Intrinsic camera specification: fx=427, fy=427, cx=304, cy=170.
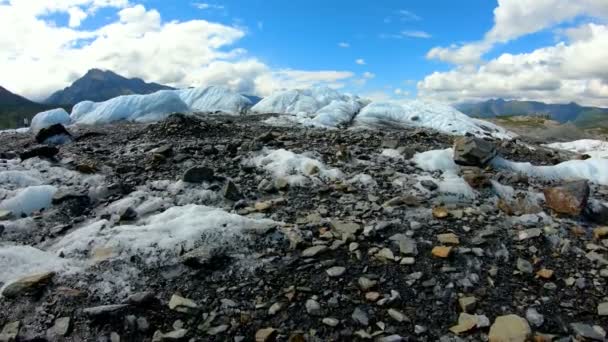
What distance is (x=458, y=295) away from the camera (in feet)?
16.0

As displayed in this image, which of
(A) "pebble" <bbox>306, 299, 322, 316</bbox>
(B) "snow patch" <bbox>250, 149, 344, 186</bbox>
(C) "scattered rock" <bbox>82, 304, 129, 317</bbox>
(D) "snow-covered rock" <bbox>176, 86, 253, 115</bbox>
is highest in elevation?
(D) "snow-covered rock" <bbox>176, 86, 253, 115</bbox>

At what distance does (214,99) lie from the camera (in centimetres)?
3875

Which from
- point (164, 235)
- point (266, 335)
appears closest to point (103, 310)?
point (164, 235)

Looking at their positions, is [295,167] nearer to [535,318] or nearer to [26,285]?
[26,285]

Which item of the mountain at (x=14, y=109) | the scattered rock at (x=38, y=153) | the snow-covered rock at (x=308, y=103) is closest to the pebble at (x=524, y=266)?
the scattered rock at (x=38, y=153)

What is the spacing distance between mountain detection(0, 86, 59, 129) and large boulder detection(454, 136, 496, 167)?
150689mm

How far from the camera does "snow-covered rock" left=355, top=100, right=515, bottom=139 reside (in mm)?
27766

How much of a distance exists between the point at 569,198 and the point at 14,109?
665 ft

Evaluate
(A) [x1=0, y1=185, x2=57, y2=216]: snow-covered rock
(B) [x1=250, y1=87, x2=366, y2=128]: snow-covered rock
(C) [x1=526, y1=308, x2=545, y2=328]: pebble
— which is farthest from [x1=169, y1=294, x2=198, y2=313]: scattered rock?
(B) [x1=250, y1=87, x2=366, y2=128]: snow-covered rock

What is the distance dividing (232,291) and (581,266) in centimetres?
448

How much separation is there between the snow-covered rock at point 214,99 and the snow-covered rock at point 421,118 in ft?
37.6

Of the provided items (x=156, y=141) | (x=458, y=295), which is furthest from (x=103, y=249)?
(x=156, y=141)

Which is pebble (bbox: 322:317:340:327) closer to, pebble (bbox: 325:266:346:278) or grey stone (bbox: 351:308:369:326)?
grey stone (bbox: 351:308:369:326)

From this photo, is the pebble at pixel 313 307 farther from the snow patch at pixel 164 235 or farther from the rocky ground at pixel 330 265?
the snow patch at pixel 164 235
